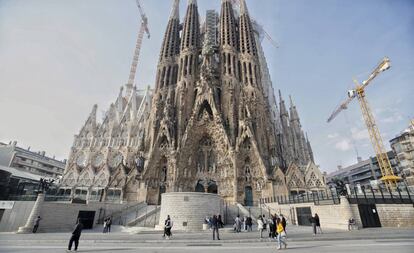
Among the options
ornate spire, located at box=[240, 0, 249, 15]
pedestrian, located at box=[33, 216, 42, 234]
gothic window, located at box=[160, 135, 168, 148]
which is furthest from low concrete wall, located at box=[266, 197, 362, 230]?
ornate spire, located at box=[240, 0, 249, 15]

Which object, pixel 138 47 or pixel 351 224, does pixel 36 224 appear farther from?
pixel 138 47

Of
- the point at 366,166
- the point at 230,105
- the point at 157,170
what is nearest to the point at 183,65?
the point at 230,105

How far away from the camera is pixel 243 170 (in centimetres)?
3150

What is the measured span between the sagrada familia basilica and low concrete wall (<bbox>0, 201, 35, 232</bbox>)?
8383 millimetres

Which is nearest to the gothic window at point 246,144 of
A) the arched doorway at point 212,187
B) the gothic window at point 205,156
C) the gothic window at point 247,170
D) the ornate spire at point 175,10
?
the gothic window at point 247,170

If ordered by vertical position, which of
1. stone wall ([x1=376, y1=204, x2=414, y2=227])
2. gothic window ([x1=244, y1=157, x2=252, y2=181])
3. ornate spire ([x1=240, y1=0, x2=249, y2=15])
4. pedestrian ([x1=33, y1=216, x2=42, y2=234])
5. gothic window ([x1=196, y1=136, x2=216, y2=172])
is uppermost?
ornate spire ([x1=240, y1=0, x2=249, y2=15])

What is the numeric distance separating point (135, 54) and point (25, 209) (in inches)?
3337

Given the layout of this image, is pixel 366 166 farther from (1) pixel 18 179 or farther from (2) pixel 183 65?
(1) pixel 18 179

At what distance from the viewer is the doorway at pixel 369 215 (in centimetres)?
1500

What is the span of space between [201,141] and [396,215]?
26048 millimetres

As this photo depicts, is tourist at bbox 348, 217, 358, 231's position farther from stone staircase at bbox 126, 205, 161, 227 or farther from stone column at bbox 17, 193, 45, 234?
stone column at bbox 17, 193, 45, 234

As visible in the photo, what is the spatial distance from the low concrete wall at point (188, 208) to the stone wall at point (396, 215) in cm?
1307

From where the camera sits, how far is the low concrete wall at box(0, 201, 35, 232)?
691 inches

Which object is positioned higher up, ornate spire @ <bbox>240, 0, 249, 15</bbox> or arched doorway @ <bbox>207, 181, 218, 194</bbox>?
ornate spire @ <bbox>240, 0, 249, 15</bbox>
